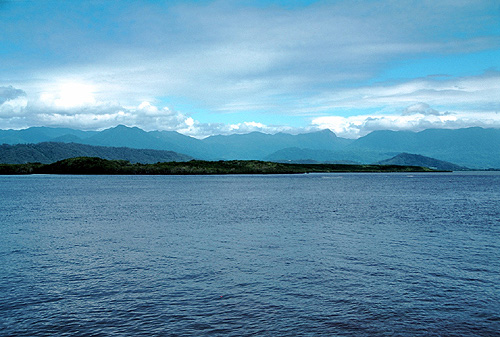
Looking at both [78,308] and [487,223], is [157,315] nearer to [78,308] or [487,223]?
[78,308]

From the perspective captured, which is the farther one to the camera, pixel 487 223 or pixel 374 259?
pixel 487 223

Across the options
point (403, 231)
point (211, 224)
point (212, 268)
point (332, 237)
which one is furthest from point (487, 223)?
point (212, 268)

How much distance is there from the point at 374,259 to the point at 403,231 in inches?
636

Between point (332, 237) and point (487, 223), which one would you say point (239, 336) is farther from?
point (487, 223)

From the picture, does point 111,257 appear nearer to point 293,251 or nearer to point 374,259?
point 293,251

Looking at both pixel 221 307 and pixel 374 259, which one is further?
pixel 374 259

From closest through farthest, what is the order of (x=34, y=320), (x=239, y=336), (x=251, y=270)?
1. (x=239, y=336)
2. (x=34, y=320)
3. (x=251, y=270)

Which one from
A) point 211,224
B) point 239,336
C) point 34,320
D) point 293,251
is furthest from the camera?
point 211,224

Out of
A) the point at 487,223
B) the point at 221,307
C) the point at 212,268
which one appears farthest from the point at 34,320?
the point at 487,223

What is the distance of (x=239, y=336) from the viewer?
17312 mm

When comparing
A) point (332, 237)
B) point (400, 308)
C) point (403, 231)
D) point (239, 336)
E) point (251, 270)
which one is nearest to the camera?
point (239, 336)

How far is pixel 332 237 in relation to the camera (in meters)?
41.5

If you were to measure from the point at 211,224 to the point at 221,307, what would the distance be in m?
30.9

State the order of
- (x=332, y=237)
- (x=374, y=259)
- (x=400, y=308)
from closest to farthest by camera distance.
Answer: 1. (x=400, y=308)
2. (x=374, y=259)
3. (x=332, y=237)
